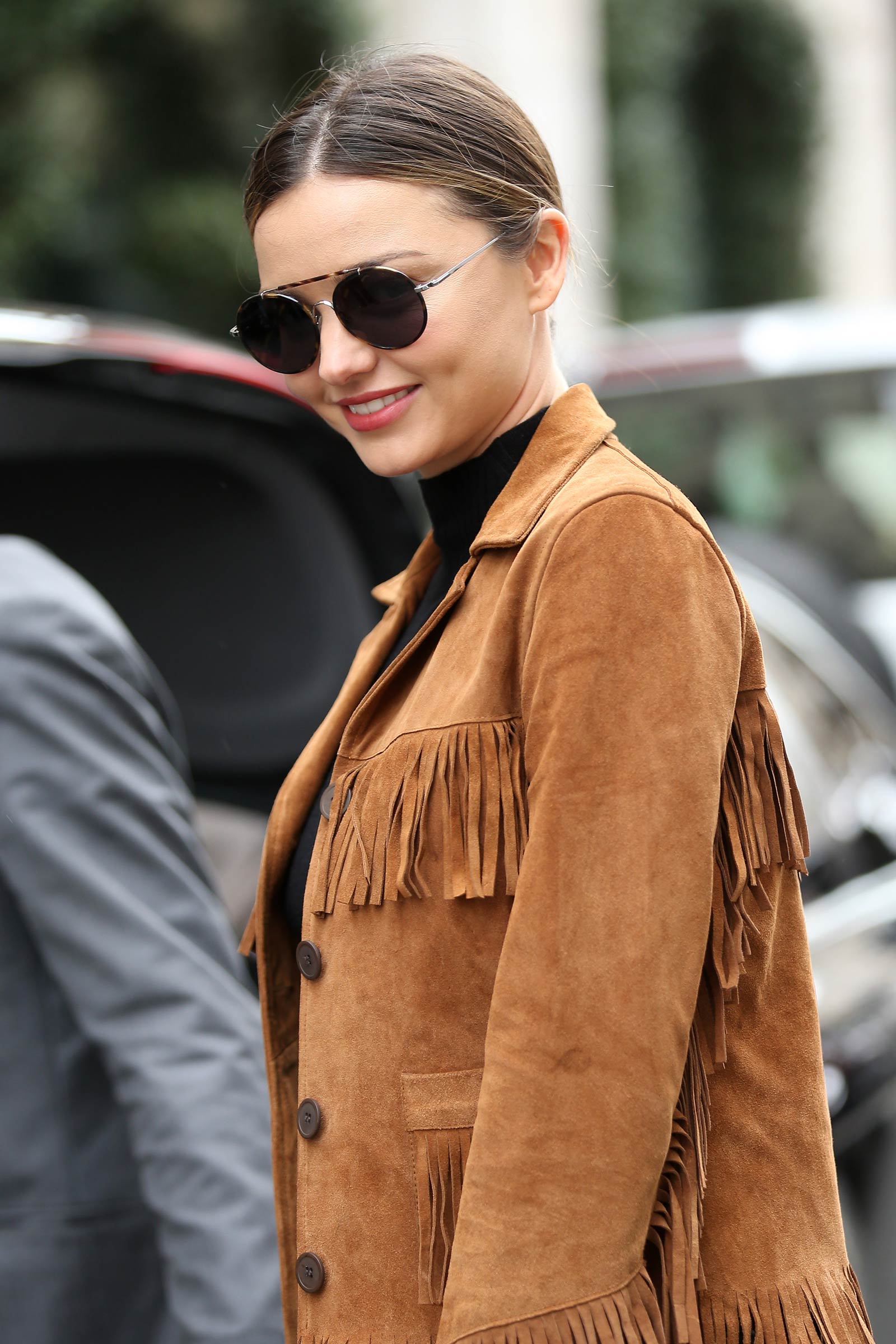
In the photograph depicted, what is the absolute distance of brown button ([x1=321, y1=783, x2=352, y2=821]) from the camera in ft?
3.94

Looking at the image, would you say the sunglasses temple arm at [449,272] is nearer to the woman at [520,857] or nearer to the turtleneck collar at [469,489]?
the woman at [520,857]

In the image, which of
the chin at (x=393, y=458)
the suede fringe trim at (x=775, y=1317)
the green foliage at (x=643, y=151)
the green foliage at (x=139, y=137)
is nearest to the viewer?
the suede fringe trim at (x=775, y=1317)

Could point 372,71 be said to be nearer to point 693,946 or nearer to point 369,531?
point 693,946

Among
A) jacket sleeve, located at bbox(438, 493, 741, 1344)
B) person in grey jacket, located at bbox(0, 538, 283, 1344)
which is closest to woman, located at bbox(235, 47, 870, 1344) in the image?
jacket sleeve, located at bbox(438, 493, 741, 1344)

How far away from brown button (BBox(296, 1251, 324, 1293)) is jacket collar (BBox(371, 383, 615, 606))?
22.9 inches

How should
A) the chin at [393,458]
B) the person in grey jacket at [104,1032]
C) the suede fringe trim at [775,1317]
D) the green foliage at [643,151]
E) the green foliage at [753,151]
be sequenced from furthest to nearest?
the green foliage at [753,151], the green foliage at [643,151], the person in grey jacket at [104,1032], the chin at [393,458], the suede fringe trim at [775,1317]

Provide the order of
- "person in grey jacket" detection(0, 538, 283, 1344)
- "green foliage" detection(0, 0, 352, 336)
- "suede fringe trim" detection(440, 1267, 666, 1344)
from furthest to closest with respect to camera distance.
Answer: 1. "green foliage" detection(0, 0, 352, 336)
2. "person in grey jacket" detection(0, 538, 283, 1344)
3. "suede fringe trim" detection(440, 1267, 666, 1344)

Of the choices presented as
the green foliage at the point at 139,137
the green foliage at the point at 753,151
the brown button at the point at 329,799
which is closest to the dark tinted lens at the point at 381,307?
the brown button at the point at 329,799

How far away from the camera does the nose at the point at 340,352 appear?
1157 millimetres

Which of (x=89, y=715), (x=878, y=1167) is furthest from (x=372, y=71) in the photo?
(x=878, y=1167)

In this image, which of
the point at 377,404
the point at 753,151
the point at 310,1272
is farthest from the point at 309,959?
the point at 753,151

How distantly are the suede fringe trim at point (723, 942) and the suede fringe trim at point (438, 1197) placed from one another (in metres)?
0.15

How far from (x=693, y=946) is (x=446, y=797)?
212mm

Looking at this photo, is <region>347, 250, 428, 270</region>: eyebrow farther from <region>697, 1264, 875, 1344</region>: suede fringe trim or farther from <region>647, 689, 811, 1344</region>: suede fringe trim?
<region>697, 1264, 875, 1344</region>: suede fringe trim
